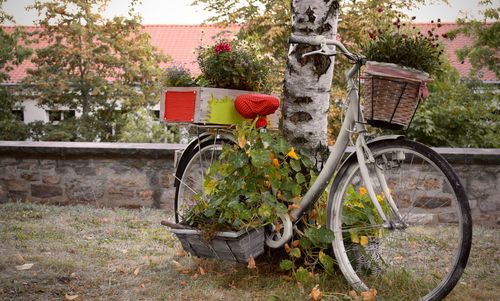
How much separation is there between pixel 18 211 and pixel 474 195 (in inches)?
161

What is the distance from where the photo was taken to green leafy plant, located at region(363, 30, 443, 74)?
2.86 m

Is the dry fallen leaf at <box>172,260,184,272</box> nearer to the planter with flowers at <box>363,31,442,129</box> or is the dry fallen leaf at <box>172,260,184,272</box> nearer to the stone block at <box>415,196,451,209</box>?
the planter with flowers at <box>363,31,442,129</box>

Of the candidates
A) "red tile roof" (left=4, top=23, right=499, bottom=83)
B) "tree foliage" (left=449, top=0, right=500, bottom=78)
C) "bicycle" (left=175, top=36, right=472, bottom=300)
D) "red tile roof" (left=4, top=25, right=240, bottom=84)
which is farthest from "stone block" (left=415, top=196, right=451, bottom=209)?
"red tile roof" (left=4, top=25, right=240, bottom=84)

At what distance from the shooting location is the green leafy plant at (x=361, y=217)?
10.6ft

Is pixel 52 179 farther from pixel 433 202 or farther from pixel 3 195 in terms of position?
pixel 433 202

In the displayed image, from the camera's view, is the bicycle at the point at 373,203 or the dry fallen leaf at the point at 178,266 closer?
the bicycle at the point at 373,203

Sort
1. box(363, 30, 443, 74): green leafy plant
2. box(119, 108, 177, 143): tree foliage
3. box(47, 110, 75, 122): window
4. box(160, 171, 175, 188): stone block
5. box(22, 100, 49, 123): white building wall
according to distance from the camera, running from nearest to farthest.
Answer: box(363, 30, 443, 74): green leafy plant
box(160, 171, 175, 188): stone block
box(119, 108, 177, 143): tree foliage
box(47, 110, 75, 122): window
box(22, 100, 49, 123): white building wall

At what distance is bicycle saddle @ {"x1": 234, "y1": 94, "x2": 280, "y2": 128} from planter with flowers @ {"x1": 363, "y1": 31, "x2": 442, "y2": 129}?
2.26ft

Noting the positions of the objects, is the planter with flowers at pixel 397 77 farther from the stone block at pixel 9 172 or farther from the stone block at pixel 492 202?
the stone block at pixel 9 172

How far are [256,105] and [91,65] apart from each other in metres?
14.3

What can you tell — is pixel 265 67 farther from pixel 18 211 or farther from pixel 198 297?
pixel 18 211

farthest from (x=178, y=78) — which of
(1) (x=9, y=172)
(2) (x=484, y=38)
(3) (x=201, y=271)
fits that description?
(2) (x=484, y=38)

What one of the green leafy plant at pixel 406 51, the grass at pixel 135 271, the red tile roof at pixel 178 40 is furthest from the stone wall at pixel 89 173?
the red tile roof at pixel 178 40

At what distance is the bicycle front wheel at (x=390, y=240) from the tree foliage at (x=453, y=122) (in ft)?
24.6
